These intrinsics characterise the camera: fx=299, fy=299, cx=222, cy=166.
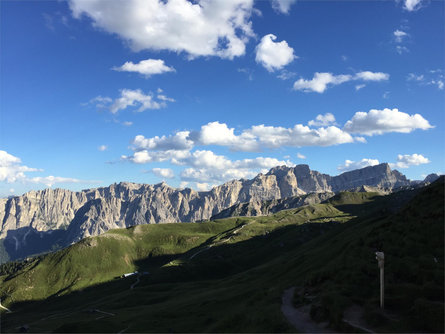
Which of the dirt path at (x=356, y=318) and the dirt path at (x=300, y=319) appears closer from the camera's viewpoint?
the dirt path at (x=356, y=318)

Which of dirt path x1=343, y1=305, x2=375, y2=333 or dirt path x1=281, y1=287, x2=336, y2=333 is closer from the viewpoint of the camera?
dirt path x1=343, y1=305, x2=375, y2=333

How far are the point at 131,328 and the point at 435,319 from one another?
64.8m

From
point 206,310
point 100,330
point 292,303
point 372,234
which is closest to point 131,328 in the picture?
point 100,330

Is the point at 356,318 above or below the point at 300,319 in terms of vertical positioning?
above

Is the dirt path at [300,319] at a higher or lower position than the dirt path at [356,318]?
lower

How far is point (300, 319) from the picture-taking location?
1561 inches

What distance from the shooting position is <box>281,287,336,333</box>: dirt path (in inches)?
1389

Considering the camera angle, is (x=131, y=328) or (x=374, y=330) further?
(x=131, y=328)

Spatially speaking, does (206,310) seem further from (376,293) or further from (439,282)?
(439,282)

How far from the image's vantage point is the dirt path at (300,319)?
35.3 m

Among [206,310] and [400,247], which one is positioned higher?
[400,247]

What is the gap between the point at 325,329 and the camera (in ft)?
114

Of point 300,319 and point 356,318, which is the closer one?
point 356,318

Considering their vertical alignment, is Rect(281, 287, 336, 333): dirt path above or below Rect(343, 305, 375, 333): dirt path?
below
